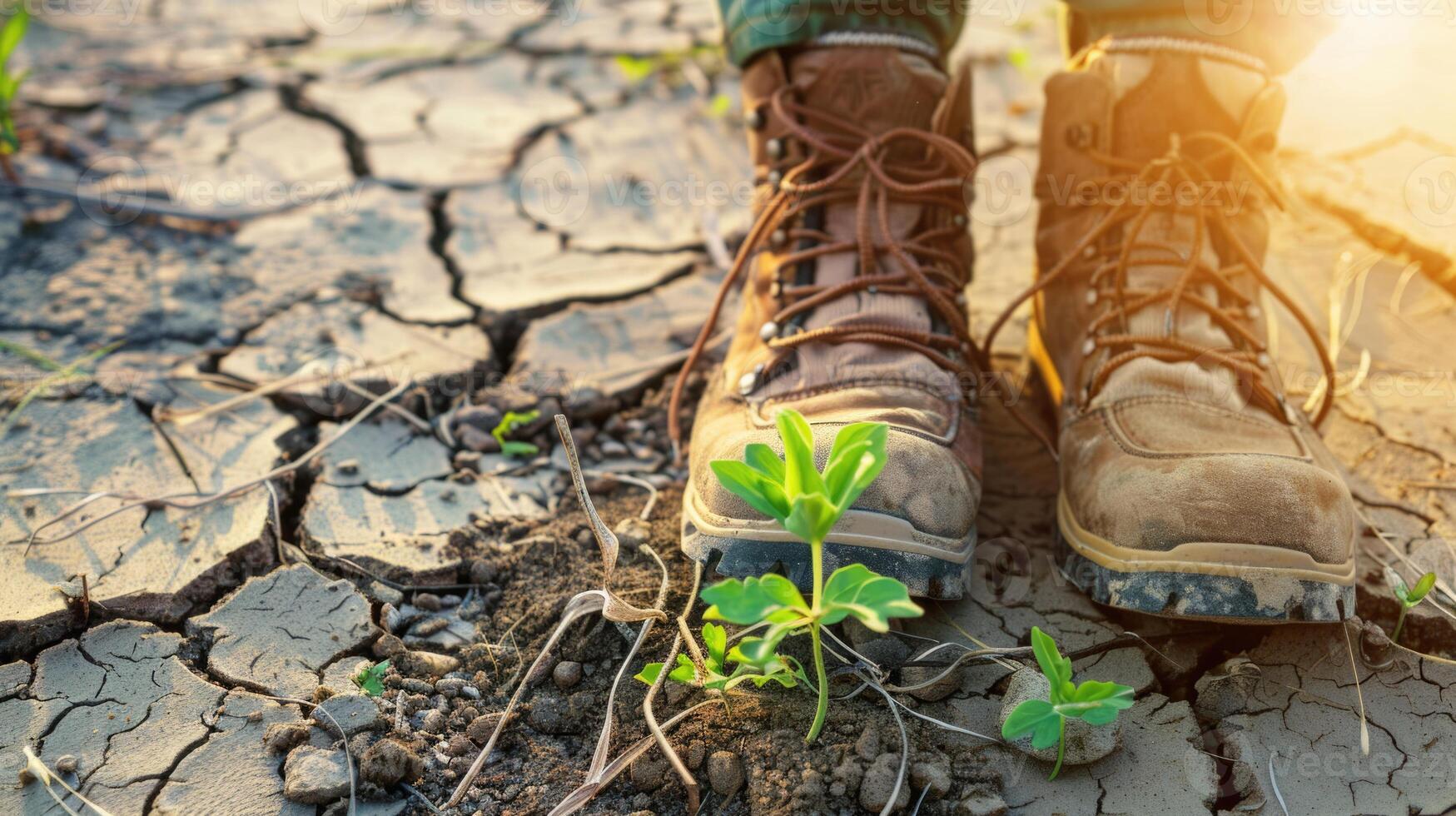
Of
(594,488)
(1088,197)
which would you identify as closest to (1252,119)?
(1088,197)

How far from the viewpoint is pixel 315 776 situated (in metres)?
1.16

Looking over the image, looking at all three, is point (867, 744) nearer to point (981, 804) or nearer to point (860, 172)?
point (981, 804)

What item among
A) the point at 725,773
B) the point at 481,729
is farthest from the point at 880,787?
the point at 481,729

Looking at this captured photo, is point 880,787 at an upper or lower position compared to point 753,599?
lower

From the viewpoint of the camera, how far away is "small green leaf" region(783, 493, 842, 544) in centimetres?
105

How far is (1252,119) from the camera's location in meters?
1.56

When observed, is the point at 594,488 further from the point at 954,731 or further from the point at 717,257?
the point at 717,257

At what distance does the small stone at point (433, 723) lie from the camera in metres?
1.26

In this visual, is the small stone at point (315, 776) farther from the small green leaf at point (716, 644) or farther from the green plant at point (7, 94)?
the green plant at point (7, 94)

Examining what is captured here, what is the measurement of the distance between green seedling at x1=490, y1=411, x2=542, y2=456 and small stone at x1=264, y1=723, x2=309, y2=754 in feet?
2.11

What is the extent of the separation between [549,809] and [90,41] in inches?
138

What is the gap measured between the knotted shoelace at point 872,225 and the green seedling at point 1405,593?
0.66 meters

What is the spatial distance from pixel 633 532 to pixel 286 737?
0.56 meters

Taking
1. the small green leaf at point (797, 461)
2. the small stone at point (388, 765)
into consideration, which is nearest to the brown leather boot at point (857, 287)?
the small green leaf at point (797, 461)
